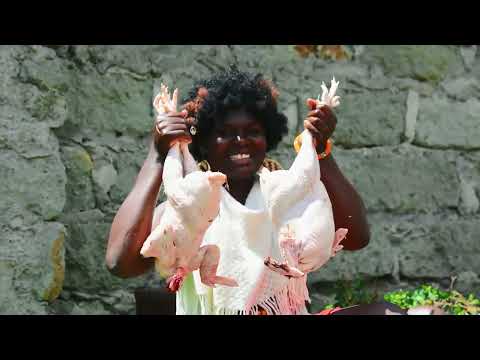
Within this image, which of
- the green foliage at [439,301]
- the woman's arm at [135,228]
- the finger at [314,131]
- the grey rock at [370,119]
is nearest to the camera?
the woman's arm at [135,228]

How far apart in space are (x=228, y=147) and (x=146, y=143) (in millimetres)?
878

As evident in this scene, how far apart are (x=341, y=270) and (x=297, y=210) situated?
3.72 ft

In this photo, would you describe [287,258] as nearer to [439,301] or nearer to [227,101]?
[227,101]

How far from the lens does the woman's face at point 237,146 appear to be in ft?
6.97

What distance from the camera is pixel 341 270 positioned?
3133 millimetres

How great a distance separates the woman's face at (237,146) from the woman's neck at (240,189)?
0.03m

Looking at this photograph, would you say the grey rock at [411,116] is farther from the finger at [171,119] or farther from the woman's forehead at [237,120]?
the finger at [171,119]

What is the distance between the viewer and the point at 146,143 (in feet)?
9.68

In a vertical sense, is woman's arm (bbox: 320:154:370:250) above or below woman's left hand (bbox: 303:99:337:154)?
below

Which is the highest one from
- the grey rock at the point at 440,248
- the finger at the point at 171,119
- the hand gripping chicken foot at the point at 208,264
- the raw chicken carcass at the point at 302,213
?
the finger at the point at 171,119

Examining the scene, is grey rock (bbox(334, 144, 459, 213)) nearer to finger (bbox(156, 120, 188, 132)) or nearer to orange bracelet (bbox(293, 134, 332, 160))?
orange bracelet (bbox(293, 134, 332, 160))

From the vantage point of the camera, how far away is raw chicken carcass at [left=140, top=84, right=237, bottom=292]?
6.11 ft

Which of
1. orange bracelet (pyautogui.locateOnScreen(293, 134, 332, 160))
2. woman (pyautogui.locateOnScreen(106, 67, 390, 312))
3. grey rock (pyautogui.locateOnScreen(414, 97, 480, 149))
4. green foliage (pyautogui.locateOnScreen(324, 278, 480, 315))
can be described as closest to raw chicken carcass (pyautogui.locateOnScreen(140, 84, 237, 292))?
woman (pyautogui.locateOnScreen(106, 67, 390, 312))

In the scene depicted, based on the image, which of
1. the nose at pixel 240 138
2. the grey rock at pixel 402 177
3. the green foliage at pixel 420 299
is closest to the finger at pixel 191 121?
the nose at pixel 240 138
